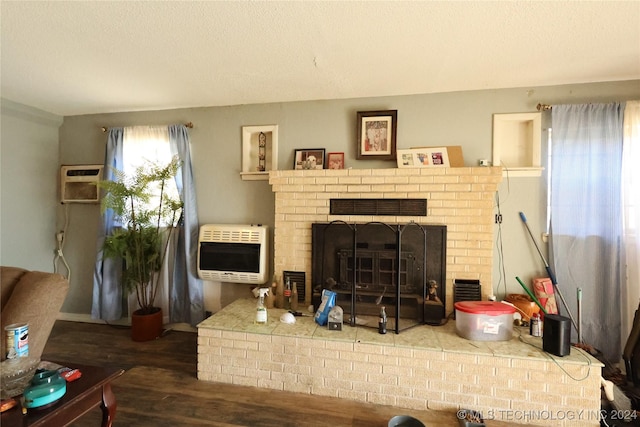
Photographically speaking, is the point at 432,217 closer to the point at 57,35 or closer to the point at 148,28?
the point at 148,28

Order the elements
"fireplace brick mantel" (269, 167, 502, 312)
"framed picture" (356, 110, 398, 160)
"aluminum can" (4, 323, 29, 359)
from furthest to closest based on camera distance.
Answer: "framed picture" (356, 110, 398, 160)
"fireplace brick mantel" (269, 167, 502, 312)
"aluminum can" (4, 323, 29, 359)

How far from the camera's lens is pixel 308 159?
2689 mm

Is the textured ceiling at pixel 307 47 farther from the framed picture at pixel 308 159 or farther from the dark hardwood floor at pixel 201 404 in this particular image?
the dark hardwood floor at pixel 201 404

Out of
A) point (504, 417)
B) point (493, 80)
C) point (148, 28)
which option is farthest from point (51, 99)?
point (504, 417)

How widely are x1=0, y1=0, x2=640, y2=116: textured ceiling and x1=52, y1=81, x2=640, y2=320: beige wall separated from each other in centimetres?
12

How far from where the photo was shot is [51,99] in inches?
109

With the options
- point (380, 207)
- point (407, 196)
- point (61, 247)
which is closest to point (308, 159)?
point (380, 207)

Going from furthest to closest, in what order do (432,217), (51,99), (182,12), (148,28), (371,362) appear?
(51,99), (432,217), (371,362), (148,28), (182,12)

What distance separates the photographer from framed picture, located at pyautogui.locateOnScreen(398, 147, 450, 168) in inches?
95.9

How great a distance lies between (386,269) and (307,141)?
144cm

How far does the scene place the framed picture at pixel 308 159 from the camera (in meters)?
2.67

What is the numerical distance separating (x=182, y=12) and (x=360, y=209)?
72.3 inches

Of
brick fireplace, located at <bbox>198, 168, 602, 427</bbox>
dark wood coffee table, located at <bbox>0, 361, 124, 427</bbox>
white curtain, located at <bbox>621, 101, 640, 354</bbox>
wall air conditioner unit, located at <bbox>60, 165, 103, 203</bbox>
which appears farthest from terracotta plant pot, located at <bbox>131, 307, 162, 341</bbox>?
white curtain, located at <bbox>621, 101, 640, 354</bbox>

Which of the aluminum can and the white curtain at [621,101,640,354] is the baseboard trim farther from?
the white curtain at [621,101,640,354]
